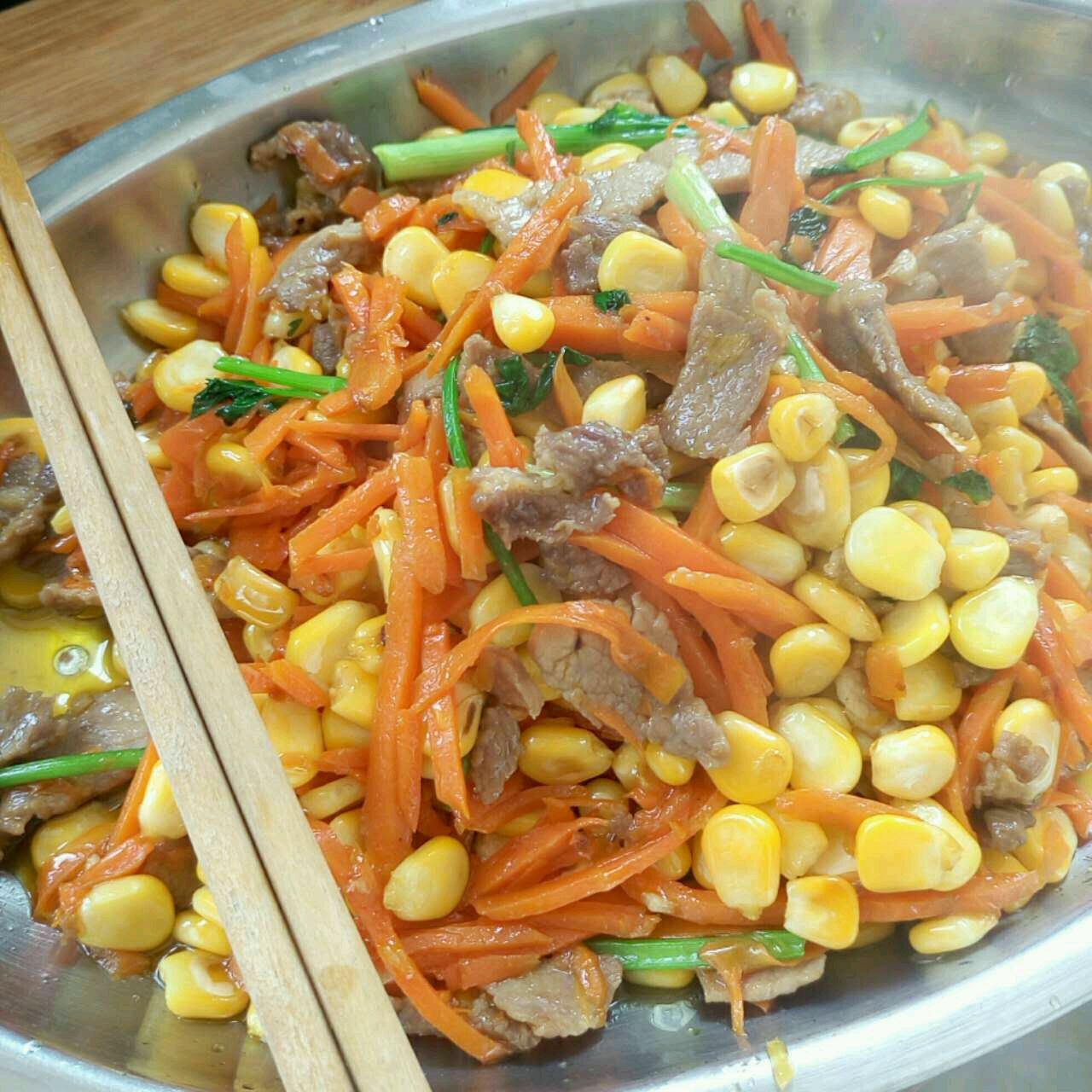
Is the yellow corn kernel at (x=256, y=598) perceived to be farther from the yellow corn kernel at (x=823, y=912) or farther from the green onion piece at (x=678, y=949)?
the yellow corn kernel at (x=823, y=912)

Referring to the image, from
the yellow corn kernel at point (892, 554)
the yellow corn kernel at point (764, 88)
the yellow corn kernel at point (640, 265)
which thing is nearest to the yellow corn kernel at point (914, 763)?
the yellow corn kernel at point (892, 554)

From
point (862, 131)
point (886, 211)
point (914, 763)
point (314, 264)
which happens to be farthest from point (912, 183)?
point (314, 264)

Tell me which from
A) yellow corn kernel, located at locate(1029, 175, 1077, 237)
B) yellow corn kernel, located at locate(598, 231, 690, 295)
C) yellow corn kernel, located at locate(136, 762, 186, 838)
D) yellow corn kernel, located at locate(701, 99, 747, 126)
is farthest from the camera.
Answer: yellow corn kernel, located at locate(701, 99, 747, 126)

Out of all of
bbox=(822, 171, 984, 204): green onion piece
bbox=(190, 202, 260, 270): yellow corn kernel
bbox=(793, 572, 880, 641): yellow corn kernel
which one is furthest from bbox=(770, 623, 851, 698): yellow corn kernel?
bbox=(190, 202, 260, 270): yellow corn kernel

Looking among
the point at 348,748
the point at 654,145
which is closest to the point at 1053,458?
the point at 654,145

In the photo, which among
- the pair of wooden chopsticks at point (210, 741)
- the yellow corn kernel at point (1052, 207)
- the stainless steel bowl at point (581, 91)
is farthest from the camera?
the yellow corn kernel at point (1052, 207)

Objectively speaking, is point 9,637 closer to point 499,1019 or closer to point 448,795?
point 448,795

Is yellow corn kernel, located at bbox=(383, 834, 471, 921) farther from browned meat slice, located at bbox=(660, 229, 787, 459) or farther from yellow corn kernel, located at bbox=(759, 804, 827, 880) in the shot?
browned meat slice, located at bbox=(660, 229, 787, 459)

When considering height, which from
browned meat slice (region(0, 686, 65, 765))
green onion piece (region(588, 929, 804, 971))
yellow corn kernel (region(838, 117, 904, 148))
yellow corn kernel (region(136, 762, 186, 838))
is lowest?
green onion piece (region(588, 929, 804, 971))

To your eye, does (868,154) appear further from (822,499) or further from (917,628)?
(917,628)
